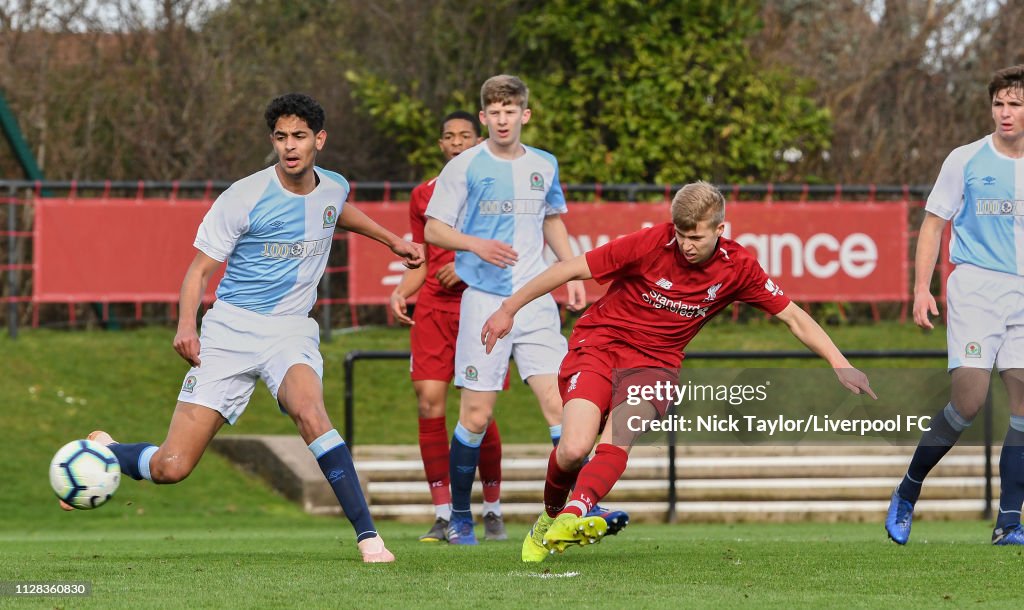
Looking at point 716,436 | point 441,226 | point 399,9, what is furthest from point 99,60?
point 441,226

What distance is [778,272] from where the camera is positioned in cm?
1459

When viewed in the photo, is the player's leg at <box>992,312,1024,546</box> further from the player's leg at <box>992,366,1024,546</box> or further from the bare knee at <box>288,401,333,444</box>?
the bare knee at <box>288,401,333,444</box>

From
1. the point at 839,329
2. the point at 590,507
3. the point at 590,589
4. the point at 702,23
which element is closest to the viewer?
the point at 590,589

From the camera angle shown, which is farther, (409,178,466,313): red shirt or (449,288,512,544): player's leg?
(409,178,466,313): red shirt

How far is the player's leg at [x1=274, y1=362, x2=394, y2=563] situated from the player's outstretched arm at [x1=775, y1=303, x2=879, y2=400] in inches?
75.6

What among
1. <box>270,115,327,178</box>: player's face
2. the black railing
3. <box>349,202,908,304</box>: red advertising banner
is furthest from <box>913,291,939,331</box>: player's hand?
<box>349,202,908,304</box>: red advertising banner

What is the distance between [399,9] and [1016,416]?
42.1 feet

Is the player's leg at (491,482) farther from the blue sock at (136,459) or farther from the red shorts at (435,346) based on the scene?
the blue sock at (136,459)

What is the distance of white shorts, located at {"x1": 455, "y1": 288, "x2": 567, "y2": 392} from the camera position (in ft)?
25.7

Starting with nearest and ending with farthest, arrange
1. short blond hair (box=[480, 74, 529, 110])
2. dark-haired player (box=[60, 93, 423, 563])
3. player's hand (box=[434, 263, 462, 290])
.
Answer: dark-haired player (box=[60, 93, 423, 563])
short blond hair (box=[480, 74, 529, 110])
player's hand (box=[434, 263, 462, 290])

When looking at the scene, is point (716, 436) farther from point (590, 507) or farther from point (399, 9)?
point (399, 9)

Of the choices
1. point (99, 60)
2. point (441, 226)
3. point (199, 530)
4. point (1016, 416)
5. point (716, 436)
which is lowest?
point (199, 530)

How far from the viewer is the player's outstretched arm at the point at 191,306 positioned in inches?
246

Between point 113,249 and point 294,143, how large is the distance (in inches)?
315
